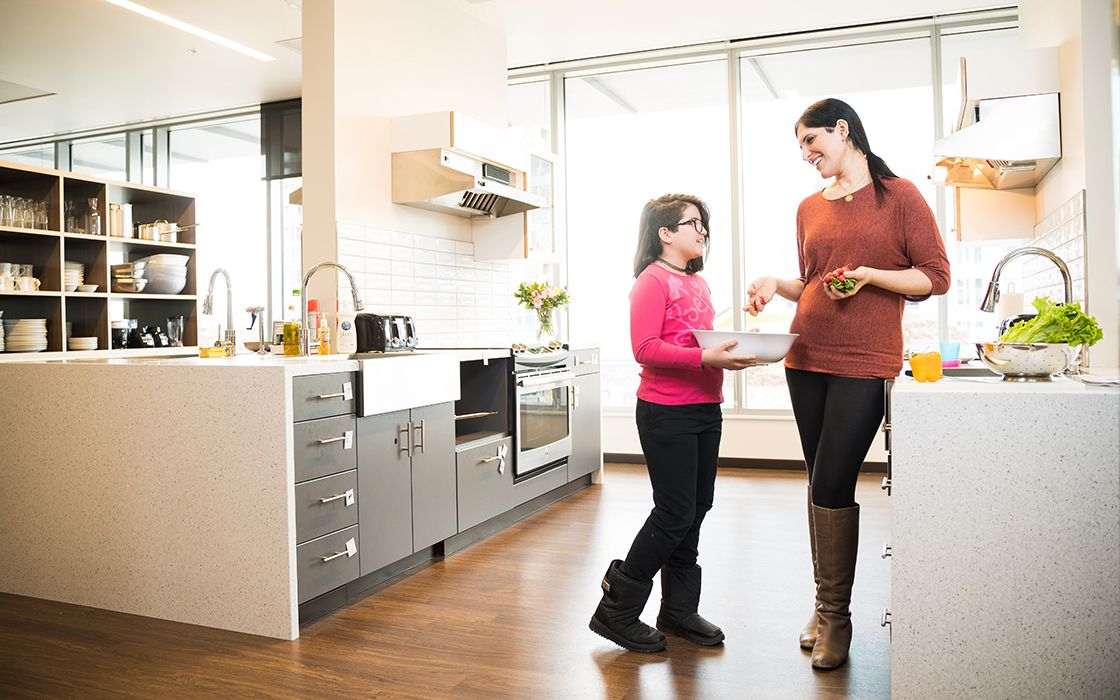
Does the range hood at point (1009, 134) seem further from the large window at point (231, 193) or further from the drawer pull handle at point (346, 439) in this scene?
the large window at point (231, 193)

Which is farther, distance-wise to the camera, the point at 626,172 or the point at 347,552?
the point at 626,172

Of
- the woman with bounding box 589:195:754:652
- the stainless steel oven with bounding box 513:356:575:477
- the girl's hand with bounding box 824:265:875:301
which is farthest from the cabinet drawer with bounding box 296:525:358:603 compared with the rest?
the girl's hand with bounding box 824:265:875:301

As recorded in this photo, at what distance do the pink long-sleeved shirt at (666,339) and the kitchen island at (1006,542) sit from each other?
69cm

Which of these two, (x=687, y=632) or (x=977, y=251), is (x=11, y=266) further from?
(x=977, y=251)

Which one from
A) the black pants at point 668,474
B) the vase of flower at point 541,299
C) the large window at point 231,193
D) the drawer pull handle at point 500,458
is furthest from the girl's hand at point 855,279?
the large window at point 231,193

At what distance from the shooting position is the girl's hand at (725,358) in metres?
2.31

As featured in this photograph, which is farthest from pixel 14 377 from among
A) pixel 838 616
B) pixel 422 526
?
pixel 838 616

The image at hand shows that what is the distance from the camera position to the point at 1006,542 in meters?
1.76

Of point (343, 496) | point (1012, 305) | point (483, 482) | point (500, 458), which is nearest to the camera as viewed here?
point (343, 496)

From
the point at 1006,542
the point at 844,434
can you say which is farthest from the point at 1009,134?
the point at 1006,542

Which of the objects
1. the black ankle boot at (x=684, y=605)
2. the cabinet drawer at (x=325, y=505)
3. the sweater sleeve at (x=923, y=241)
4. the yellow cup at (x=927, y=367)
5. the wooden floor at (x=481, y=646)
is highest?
the sweater sleeve at (x=923, y=241)

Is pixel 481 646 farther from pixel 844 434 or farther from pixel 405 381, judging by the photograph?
pixel 844 434

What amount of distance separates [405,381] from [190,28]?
336cm

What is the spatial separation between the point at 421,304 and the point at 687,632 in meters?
2.63
